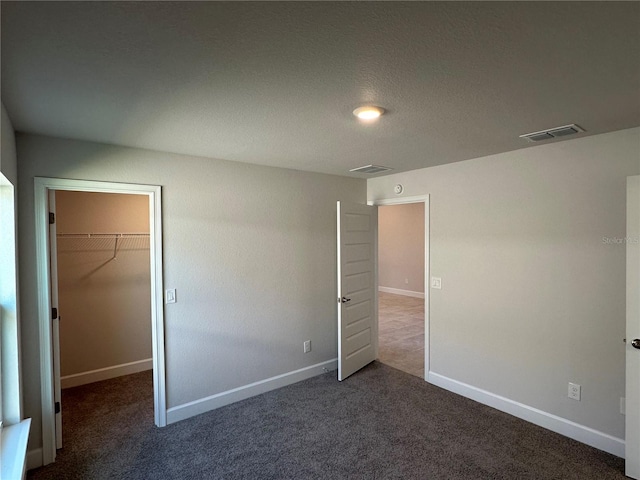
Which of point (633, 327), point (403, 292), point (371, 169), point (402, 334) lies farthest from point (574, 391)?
point (403, 292)

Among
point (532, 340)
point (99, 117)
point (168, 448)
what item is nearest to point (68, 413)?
point (168, 448)

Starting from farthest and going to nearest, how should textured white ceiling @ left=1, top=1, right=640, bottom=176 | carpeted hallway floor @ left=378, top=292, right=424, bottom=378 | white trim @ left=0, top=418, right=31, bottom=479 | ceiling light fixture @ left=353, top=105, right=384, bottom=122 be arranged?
carpeted hallway floor @ left=378, top=292, right=424, bottom=378
ceiling light fixture @ left=353, top=105, right=384, bottom=122
white trim @ left=0, top=418, right=31, bottom=479
textured white ceiling @ left=1, top=1, right=640, bottom=176

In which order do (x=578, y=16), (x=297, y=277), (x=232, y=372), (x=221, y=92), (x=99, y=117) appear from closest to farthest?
1. (x=578, y=16)
2. (x=221, y=92)
3. (x=99, y=117)
4. (x=232, y=372)
5. (x=297, y=277)

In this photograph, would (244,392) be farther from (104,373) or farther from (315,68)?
(315,68)

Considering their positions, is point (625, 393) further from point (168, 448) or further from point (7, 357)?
point (7, 357)

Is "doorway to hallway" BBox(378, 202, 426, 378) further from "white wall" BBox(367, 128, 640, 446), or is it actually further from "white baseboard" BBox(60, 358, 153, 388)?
"white baseboard" BBox(60, 358, 153, 388)

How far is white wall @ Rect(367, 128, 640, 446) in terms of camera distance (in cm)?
249

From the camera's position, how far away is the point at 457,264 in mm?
3488

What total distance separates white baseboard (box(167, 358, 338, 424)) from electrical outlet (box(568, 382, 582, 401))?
7.71ft

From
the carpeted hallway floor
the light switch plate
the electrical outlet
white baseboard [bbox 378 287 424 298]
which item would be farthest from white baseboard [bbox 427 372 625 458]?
white baseboard [bbox 378 287 424 298]

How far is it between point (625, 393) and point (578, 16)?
2.53m

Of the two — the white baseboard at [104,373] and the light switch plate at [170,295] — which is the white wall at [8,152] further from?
the white baseboard at [104,373]

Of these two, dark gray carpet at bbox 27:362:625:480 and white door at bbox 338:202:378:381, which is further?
white door at bbox 338:202:378:381

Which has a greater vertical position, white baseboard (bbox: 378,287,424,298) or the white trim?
the white trim
